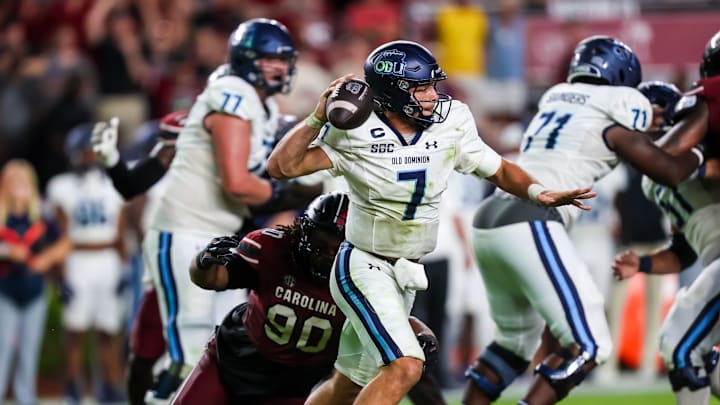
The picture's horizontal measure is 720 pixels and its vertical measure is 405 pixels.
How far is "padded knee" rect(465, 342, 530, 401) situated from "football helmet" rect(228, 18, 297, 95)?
1.75 meters

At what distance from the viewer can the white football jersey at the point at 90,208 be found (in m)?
11.0

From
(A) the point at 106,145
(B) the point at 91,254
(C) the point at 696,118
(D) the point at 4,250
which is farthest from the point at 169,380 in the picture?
(B) the point at 91,254

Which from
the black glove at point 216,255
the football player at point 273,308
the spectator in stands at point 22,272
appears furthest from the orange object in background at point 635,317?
the black glove at point 216,255

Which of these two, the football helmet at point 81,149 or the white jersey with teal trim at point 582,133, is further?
the football helmet at point 81,149

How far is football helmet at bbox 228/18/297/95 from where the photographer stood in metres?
6.98

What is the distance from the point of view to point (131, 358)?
729 cm

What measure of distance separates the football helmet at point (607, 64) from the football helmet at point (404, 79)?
4.03ft

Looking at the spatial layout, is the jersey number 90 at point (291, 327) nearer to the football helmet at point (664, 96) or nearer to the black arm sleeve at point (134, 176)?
the black arm sleeve at point (134, 176)

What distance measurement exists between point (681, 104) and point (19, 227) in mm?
5859

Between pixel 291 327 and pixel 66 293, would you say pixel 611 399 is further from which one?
pixel 291 327

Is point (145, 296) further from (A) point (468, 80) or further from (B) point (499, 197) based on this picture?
(A) point (468, 80)

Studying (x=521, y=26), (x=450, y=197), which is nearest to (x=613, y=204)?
(x=450, y=197)

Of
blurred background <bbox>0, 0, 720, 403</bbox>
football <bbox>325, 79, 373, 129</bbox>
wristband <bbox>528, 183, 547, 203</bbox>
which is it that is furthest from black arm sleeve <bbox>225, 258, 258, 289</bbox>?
blurred background <bbox>0, 0, 720, 403</bbox>

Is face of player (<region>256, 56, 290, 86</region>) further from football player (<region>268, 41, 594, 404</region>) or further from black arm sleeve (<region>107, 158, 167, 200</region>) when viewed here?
football player (<region>268, 41, 594, 404</region>)
